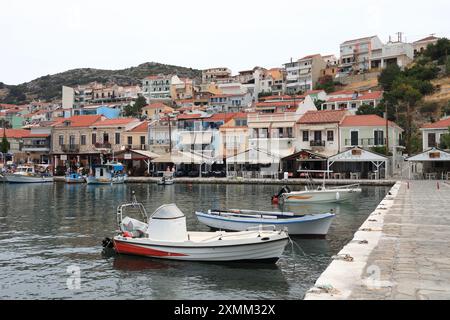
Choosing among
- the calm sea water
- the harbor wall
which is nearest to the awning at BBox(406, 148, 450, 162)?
the calm sea water

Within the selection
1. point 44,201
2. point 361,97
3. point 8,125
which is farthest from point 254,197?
point 8,125

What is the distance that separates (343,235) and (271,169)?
122 ft

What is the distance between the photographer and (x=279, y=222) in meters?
18.6

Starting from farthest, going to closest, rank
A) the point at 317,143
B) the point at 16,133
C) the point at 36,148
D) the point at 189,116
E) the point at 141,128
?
1. the point at 16,133
2. the point at 36,148
3. the point at 141,128
4. the point at 189,116
5. the point at 317,143

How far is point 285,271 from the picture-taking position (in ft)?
45.6

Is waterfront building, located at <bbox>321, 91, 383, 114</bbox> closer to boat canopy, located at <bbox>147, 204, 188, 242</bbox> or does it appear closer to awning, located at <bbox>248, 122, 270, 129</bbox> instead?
awning, located at <bbox>248, 122, 270, 129</bbox>

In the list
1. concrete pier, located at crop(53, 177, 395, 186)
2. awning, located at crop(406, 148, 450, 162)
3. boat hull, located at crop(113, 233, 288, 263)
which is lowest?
boat hull, located at crop(113, 233, 288, 263)

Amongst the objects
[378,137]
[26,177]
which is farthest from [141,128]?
[378,137]

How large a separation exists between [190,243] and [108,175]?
1830 inches

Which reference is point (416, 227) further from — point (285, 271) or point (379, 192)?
point (379, 192)

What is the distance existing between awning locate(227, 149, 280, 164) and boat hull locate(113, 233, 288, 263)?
41.4 m

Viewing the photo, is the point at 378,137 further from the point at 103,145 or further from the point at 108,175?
the point at 103,145

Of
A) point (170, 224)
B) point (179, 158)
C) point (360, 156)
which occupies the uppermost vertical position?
point (179, 158)

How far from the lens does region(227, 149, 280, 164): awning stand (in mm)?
55969
